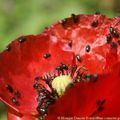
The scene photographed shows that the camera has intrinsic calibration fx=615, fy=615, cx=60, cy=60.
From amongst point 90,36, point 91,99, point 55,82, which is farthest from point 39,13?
point 91,99

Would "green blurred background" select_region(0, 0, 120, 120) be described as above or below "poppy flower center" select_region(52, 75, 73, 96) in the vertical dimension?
above

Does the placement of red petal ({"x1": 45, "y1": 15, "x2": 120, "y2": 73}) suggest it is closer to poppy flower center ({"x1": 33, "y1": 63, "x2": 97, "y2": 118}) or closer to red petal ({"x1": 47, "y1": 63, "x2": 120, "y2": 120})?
poppy flower center ({"x1": 33, "y1": 63, "x2": 97, "y2": 118})

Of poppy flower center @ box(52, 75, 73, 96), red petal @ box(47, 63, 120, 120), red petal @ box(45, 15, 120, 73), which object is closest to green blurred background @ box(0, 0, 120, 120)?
red petal @ box(45, 15, 120, 73)

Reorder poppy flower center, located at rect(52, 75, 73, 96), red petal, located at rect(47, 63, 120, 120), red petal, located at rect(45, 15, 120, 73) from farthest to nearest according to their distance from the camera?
1. red petal, located at rect(45, 15, 120, 73)
2. poppy flower center, located at rect(52, 75, 73, 96)
3. red petal, located at rect(47, 63, 120, 120)

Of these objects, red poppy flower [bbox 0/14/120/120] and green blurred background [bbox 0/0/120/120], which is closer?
red poppy flower [bbox 0/14/120/120]

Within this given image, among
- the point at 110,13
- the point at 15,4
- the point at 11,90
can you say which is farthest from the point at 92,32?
the point at 15,4

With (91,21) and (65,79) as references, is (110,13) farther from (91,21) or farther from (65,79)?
(65,79)

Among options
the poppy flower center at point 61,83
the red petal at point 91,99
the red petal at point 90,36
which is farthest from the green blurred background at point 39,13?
the red petal at point 91,99
